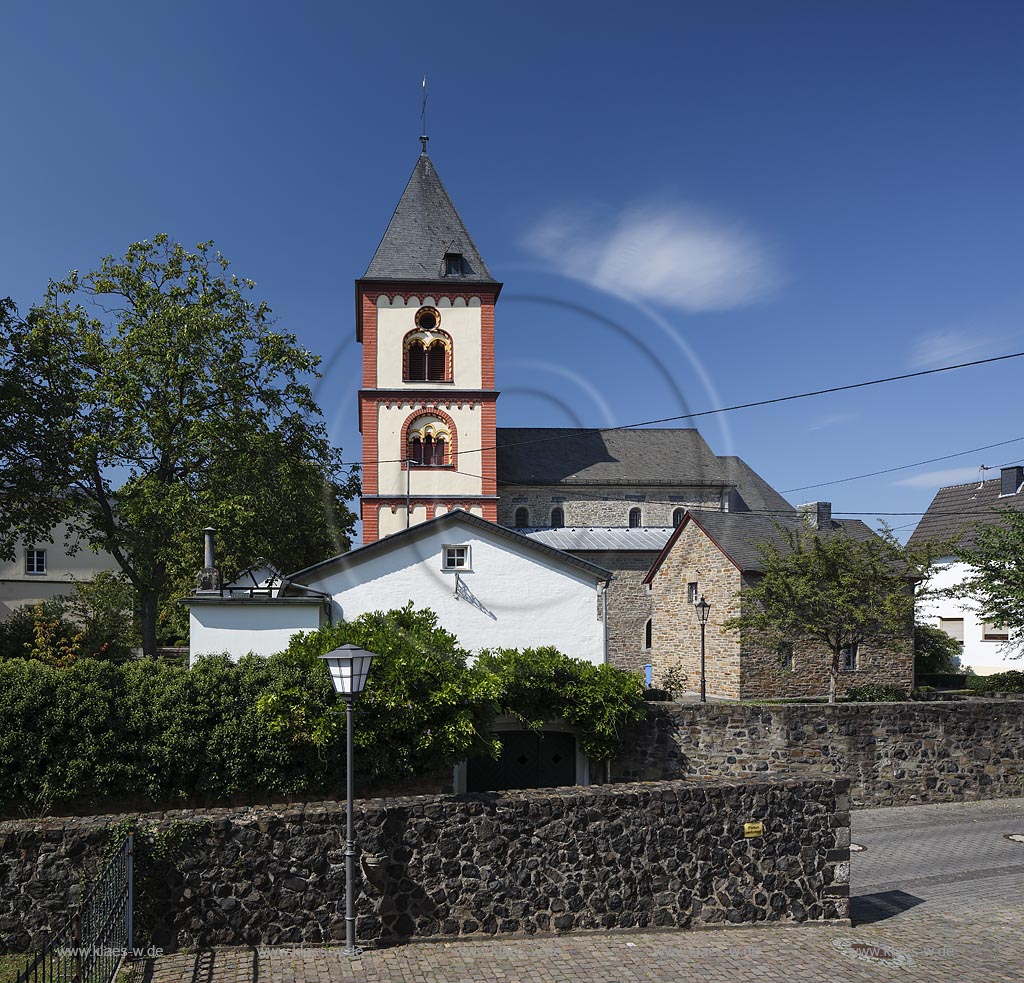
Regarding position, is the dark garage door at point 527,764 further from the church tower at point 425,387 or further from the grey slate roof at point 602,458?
the grey slate roof at point 602,458

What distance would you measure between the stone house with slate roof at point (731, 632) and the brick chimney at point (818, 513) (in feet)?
0.13

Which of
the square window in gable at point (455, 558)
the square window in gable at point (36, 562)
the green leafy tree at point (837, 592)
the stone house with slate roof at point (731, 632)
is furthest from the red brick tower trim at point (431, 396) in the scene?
the square window in gable at point (36, 562)

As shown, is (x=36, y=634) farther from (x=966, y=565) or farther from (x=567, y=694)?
(x=966, y=565)

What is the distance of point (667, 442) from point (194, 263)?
27770mm

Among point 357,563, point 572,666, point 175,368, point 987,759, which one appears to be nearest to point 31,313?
point 175,368

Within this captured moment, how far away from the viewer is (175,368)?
26531 mm

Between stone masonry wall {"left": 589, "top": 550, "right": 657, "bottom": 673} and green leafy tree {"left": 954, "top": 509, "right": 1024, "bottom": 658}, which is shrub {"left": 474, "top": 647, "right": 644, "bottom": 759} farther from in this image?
stone masonry wall {"left": 589, "top": 550, "right": 657, "bottom": 673}

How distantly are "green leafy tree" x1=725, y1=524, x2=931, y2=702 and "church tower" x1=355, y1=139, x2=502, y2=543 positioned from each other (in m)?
15.7

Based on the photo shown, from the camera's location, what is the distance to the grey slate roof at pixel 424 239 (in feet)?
133

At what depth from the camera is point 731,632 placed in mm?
29969

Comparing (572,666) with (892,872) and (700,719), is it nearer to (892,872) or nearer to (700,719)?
(700,719)

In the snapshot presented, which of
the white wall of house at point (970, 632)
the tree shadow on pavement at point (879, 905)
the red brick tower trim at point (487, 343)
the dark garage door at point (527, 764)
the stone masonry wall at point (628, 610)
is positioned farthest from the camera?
the red brick tower trim at point (487, 343)

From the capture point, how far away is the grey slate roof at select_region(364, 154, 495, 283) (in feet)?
133

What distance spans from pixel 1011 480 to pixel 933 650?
520 inches
